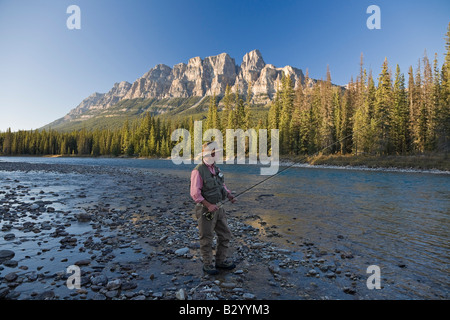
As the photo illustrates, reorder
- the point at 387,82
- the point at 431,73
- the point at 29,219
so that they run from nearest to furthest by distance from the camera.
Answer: the point at 29,219 < the point at 387,82 < the point at 431,73

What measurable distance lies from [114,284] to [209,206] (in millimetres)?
2337

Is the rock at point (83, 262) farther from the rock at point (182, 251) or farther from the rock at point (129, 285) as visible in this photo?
the rock at point (182, 251)

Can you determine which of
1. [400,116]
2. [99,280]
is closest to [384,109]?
[400,116]

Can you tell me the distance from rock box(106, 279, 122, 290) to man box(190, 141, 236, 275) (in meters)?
1.71

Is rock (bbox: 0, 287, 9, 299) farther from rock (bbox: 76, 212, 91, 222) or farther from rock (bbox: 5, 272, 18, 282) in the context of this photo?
rock (bbox: 76, 212, 91, 222)

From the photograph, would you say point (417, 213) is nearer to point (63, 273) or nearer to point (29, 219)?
point (63, 273)

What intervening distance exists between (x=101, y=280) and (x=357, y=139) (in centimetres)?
5918

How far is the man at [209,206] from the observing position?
17.1 feet

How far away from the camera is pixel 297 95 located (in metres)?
73.7

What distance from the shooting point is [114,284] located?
177 inches

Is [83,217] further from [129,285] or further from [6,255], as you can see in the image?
[129,285]

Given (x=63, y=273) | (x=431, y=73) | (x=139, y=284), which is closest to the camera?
(x=139, y=284)

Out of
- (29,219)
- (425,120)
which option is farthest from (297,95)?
(29,219)

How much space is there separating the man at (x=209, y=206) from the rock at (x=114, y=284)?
1.71 meters
